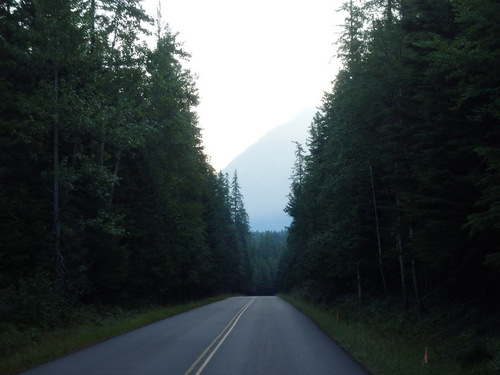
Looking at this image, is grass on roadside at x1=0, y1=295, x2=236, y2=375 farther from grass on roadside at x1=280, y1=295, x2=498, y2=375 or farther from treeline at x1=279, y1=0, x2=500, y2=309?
treeline at x1=279, y1=0, x2=500, y2=309

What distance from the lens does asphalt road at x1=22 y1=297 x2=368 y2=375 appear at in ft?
32.5

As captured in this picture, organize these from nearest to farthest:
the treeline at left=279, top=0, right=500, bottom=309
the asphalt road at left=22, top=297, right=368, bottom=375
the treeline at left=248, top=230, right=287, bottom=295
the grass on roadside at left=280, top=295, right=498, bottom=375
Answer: the grass on roadside at left=280, top=295, right=498, bottom=375
the asphalt road at left=22, top=297, right=368, bottom=375
the treeline at left=279, top=0, right=500, bottom=309
the treeline at left=248, top=230, right=287, bottom=295

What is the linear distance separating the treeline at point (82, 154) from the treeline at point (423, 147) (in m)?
11.2

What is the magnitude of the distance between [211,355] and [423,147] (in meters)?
9.67

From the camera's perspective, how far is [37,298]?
16.0m

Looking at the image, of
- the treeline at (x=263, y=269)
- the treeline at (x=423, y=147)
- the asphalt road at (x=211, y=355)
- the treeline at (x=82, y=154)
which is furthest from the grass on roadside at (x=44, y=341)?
the treeline at (x=263, y=269)

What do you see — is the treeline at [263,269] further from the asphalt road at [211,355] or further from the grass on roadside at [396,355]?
the grass on roadside at [396,355]

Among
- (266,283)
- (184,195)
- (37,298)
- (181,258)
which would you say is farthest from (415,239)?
(266,283)

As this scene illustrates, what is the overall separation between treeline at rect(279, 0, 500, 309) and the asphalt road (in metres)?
4.72

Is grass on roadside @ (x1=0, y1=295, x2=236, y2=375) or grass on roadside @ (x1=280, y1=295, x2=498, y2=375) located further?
grass on roadside @ (x1=0, y1=295, x2=236, y2=375)

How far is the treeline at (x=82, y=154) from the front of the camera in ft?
58.4

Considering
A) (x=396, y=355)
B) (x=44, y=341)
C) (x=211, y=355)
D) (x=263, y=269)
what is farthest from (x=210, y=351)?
(x=263, y=269)

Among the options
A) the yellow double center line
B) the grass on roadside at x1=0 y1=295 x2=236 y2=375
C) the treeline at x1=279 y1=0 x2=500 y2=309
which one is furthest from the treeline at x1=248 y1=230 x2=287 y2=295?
the grass on roadside at x1=0 y1=295 x2=236 y2=375

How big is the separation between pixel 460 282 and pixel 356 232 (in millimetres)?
10591
